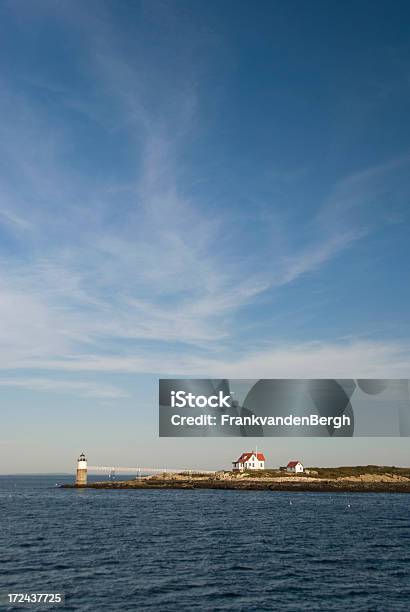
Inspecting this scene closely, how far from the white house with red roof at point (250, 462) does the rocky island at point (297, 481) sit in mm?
7916

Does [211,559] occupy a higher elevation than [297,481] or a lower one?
higher

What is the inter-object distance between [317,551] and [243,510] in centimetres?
4080

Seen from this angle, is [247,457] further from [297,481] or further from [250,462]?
[297,481]

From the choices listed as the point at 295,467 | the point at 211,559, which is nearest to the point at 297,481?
the point at 295,467

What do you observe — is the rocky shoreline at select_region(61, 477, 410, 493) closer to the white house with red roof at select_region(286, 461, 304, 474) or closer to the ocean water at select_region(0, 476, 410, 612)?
the white house with red roof at select_region(286, 461, 304, 474)

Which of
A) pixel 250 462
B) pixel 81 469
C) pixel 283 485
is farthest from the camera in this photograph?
pixel 250 462

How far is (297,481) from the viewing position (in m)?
158

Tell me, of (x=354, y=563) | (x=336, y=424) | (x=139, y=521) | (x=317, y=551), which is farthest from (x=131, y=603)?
(x=336, y=424)

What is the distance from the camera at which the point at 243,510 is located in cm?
9075

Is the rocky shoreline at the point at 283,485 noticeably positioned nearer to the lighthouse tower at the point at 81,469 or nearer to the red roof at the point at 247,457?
the lighthouse tower at the point at 81,469

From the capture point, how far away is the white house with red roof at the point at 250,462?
609 feet

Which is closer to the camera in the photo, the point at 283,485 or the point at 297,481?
the point at 283,485

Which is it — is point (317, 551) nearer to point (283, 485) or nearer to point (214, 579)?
point (214, 579)

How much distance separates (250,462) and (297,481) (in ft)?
101
